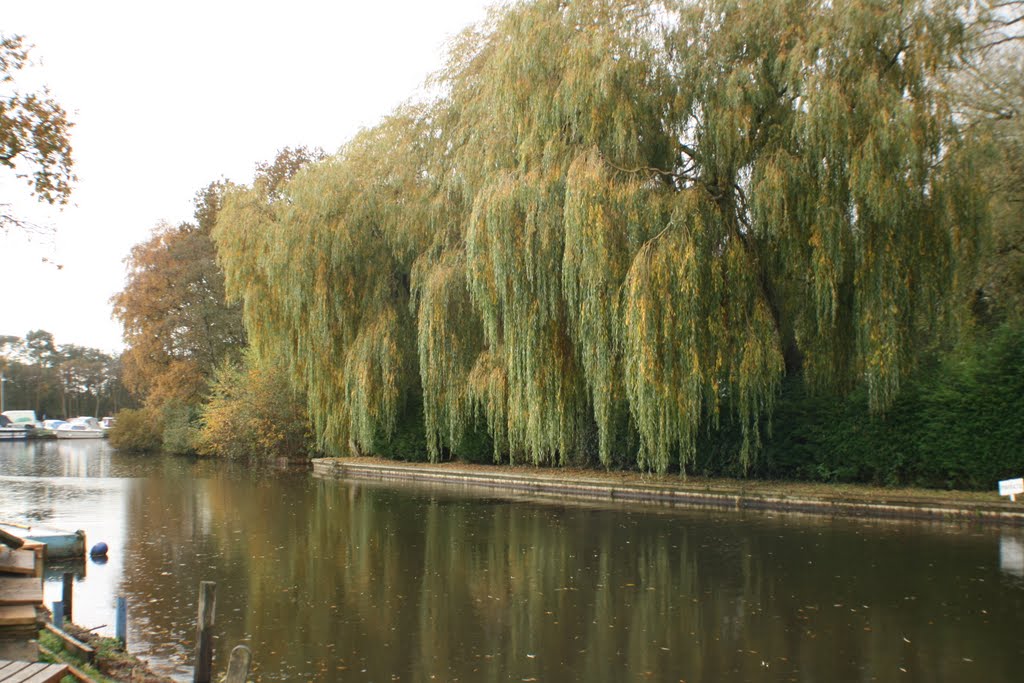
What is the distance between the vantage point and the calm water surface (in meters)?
7.24

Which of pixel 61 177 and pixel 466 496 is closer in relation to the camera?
pixel 61 177

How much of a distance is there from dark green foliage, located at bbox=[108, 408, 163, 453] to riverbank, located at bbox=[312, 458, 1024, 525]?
23058 millimetres

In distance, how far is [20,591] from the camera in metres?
7.36

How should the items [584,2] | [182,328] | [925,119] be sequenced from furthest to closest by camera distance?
[182,328] < [584,2] < [925,119]

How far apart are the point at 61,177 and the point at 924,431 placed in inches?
587

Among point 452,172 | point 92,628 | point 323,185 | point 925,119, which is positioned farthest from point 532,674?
point 323,185

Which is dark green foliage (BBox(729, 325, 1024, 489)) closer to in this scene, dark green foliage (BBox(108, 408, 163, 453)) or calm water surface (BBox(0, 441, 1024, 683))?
calm water surface (BBox(0, 441, 1024, 683))

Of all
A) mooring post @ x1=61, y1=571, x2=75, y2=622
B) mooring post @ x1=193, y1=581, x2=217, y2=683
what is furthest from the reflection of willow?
mooring post @ x1=193, y1=581, x2=217, y2=683

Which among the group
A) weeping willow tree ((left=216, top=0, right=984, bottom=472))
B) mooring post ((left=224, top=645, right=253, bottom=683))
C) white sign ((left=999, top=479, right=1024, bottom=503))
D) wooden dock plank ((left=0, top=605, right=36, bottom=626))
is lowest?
wooden dock plank ((left=0, top=605, right=36, bottom=626))

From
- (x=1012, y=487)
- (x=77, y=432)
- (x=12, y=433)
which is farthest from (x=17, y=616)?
(x=12, y=433)

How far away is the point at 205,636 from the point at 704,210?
12.5 m

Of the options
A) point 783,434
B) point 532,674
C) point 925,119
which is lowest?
point 532,674

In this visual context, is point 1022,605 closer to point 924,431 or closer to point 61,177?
point 924,431

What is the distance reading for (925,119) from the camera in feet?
48.5
